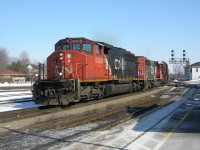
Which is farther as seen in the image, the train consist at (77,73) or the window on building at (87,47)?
the window on building at (87,47)

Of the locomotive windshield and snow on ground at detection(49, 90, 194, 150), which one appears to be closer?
snow on ground at detection(49, 90, 194, 150)

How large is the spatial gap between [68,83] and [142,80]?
17.9m

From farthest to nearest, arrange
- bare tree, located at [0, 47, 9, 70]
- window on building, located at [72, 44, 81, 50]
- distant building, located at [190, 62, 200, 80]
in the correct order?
bare tree, located at [0, 47, 9, 70] → distant building, located at [190, 62, 200, 80] → window on building, located at [72, 44, 81, 50]

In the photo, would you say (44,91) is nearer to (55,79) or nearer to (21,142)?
(55,79)

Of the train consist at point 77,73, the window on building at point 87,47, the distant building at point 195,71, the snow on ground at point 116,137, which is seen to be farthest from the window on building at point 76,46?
the distant building at point 195,71

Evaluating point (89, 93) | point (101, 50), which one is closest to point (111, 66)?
point (101, 50)

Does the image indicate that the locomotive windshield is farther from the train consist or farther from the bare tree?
the bare tree

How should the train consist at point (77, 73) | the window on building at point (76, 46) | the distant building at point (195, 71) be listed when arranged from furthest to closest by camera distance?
the distant building at point (195, 71) < the window on building at point (76, 46) < the train consist at point (77, 73)

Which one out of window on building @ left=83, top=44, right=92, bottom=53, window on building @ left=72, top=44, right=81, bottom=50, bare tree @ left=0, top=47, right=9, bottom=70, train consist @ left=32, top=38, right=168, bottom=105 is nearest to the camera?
train consist @ left=32, top=38, right=168, bottom=105

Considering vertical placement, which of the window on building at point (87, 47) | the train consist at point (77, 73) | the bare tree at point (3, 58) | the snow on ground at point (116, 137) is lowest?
the snow on ground at point (116, 137)

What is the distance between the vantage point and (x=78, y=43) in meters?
17.3

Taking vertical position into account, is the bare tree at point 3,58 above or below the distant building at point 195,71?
above

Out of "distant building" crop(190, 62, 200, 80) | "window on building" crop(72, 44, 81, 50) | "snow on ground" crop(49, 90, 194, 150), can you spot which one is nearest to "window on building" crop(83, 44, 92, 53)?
"window on building" crop(72, 44, 81, 50)

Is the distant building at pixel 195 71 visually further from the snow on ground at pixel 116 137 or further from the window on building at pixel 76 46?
the snow on ground at pixel 116 137
